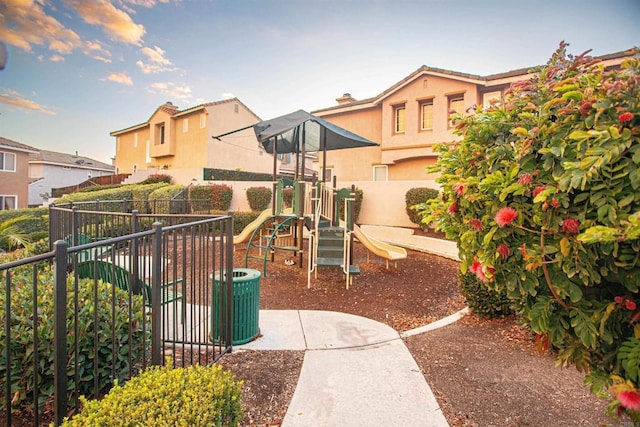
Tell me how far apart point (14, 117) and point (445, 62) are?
94.8ft

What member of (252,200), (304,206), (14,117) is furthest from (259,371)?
(14,117)

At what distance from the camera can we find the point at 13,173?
23.7m

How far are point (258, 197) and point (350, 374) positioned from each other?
1312 cm

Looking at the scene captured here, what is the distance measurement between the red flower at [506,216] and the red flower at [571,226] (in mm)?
196

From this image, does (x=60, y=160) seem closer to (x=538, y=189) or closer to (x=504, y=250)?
(x=504, y=250)

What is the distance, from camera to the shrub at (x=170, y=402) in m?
1.68

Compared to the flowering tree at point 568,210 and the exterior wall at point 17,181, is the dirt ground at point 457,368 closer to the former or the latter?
the flowering tree at point 568,210

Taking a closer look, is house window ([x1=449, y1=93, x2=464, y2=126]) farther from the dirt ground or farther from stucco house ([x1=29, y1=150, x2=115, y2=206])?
stucco house ([x1=29, y1=150, x2=115, y2=206])

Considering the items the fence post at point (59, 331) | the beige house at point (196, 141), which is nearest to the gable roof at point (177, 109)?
the beige house at point (196, 141)

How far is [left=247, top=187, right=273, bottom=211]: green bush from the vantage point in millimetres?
15984

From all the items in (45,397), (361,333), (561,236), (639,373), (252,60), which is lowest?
(361,333)

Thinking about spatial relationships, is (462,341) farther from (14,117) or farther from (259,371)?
(14,117)

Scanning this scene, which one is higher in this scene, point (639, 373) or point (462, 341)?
point (639, 373)

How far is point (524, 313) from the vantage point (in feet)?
6.17
